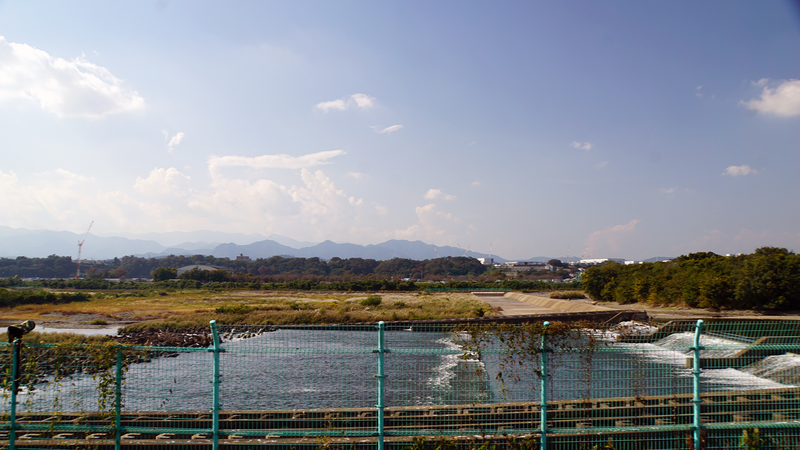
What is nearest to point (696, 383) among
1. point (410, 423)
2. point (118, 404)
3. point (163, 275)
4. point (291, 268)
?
point (410, 423)

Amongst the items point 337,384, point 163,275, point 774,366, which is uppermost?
point 774,366

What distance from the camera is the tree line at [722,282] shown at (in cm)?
3222

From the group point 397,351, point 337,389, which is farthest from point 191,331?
point 397,351

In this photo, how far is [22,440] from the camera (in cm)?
646

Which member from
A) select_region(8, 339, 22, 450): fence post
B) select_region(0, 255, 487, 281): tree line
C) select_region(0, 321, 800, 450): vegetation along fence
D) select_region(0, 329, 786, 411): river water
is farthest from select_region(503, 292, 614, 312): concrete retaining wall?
select_region(0, 255, 487, 281): tree line

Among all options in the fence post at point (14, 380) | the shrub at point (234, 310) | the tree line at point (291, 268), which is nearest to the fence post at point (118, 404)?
the fence post at point (14, 380)

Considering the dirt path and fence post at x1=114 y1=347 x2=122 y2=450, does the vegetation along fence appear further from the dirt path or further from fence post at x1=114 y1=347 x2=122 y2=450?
the dirt path

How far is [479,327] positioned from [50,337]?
34126 mm

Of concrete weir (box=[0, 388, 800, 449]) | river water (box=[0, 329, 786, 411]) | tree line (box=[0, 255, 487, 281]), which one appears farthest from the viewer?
tree line (box=[0, 255, 487, 281])

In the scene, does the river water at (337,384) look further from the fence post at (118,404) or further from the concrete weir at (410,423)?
the fence post at (118,404)

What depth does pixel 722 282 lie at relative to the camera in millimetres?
35969

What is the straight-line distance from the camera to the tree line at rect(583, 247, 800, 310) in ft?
106

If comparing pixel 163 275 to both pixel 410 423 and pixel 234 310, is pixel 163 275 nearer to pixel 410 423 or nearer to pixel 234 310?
pixel 234 310

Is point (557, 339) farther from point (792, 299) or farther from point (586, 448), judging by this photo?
point (792, 299)
